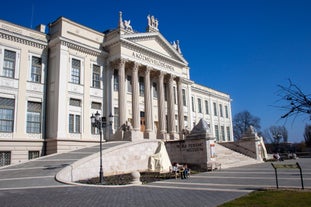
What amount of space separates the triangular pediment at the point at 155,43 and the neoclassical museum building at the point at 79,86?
0.46 ft

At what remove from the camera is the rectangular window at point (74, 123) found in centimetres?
3005

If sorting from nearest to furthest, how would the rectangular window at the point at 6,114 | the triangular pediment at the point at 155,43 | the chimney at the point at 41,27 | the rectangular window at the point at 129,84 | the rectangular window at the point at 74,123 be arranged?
1. the rectangular window at the point at 6,114
2. the rectangular window at the point at 74,123
3. the chimney at the point at 41,27
4. the triangular pediment at the point at 155,43
5. the rectangular window at the point at 129,84

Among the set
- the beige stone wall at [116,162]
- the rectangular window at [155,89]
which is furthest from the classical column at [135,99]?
the beige stone wall at [116,162]

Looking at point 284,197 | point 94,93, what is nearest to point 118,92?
point 94,93

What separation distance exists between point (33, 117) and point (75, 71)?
6.81 m

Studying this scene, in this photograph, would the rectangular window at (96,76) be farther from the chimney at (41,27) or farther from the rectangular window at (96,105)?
the chimney at (41,27)

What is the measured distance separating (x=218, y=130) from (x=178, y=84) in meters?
20.4

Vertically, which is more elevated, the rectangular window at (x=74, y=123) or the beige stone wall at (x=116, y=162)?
the rectangular window at (x=74, y=123)

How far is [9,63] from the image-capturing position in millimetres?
27188

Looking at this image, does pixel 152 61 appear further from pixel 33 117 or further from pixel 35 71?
pixel 33 117

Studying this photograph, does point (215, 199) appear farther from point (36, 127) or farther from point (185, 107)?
point (185, 107)

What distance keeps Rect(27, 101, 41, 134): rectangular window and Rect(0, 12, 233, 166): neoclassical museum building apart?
10 centimetres

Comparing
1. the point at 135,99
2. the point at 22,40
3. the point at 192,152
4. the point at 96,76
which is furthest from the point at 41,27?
the point at 192,152

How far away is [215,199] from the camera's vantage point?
33.4 feet
